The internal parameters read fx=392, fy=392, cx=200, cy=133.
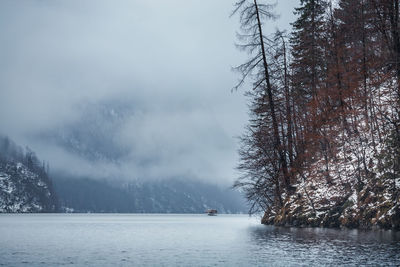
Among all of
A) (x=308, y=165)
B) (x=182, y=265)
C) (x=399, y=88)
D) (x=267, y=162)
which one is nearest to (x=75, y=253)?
(x=182, y=265)

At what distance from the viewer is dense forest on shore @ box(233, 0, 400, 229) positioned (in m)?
27.2

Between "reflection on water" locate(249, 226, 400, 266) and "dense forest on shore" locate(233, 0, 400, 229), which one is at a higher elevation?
"dense forest on shore" locate(233, 0, 400, 229)

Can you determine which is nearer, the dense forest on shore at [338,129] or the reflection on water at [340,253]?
the reflection on water at [340,253]

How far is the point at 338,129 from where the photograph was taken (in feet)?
115

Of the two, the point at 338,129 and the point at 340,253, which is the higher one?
the point at 338,129

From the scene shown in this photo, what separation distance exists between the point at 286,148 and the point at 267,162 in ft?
8.11

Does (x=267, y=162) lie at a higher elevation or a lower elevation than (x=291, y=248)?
higher

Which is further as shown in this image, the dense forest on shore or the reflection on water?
the dense forest on shore

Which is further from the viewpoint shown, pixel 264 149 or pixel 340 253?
pixel 264 149

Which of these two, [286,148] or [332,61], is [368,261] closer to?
[286,148]

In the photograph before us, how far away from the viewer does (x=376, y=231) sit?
25.4m

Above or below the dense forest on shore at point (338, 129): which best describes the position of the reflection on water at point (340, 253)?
below

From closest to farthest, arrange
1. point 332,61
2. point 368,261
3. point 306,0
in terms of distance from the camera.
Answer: point 368,261, point 332,61, point 306,0

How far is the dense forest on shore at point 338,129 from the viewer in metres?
27.2
